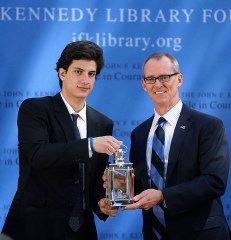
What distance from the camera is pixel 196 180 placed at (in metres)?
3.56

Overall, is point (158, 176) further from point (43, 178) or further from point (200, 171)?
point (43, 178)

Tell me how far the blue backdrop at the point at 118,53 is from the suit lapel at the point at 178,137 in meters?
0.96

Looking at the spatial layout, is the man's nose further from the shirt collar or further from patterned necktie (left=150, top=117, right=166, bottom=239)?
patterned necktie (left=150, top=117, right=166, bottom=239)

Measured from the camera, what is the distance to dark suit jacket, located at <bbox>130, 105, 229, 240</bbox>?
3.54 m

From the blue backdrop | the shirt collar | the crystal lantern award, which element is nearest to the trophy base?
the crystal lantern award

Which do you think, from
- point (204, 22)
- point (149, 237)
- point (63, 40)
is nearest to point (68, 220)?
point (149, 237)

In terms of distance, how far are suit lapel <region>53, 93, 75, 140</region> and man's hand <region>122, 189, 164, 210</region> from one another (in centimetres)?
51

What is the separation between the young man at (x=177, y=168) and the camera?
11.6 ft

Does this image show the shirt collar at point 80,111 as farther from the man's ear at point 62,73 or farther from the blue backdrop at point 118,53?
the blue backdrop at point 118,53

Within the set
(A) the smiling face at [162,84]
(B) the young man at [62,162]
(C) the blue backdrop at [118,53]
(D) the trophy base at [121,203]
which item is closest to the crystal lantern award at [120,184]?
(D) the trophy base at [121,203]

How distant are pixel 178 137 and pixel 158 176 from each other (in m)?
0.24

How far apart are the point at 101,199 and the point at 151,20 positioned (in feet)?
4.99

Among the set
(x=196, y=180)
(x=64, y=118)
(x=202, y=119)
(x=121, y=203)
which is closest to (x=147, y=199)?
(x=121, y=203)

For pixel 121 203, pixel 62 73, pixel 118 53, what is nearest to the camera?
pixel 121 203
